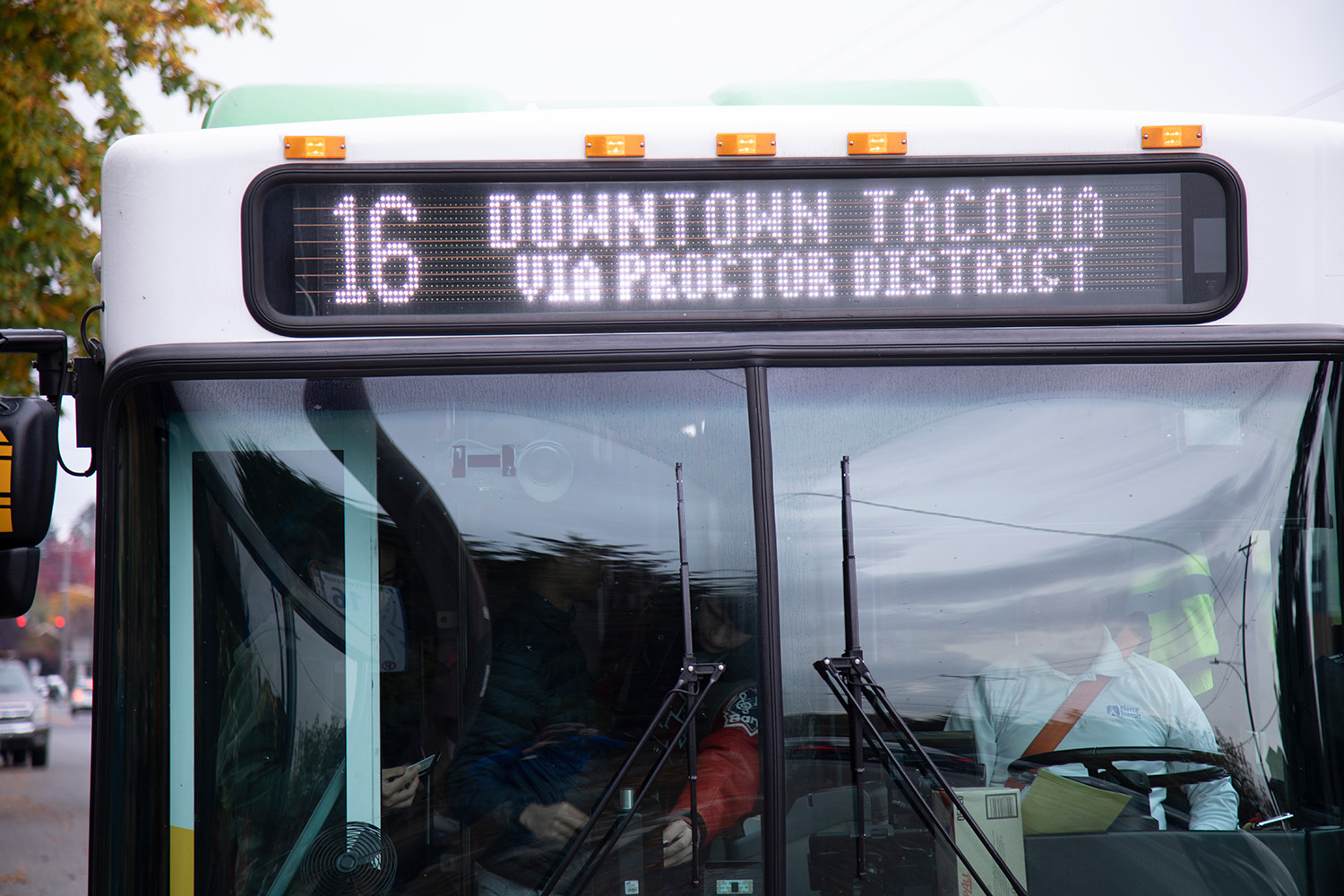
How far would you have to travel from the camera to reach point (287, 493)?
2367mm

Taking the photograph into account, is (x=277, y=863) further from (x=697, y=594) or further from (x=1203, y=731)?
(x=1203, y=731)

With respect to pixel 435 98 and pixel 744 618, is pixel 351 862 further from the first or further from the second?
pixel 435 98

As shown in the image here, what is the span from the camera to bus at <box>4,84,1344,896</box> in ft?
7.39

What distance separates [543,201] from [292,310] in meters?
0.58

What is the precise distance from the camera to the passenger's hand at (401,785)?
2273mm

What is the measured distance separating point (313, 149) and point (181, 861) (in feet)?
4.88

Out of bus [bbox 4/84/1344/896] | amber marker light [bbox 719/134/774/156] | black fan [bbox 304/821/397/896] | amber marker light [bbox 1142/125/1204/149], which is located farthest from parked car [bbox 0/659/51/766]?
amber marker light [bbox 1142/125/1204/149]

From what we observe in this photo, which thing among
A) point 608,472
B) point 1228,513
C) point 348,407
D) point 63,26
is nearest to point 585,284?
point 608,472

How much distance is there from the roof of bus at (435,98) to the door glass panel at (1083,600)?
2.93 ft

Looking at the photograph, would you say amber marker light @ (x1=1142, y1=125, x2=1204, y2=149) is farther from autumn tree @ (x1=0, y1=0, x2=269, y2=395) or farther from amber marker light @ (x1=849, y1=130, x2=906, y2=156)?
autumn tree @ (x1=0, y1=0, x2=269, y2=395)

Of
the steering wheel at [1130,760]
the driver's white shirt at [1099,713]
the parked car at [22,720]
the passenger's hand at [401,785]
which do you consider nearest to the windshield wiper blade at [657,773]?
the passenger's hand at [401,785]

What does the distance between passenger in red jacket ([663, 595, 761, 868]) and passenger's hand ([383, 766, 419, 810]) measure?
0.52 metres

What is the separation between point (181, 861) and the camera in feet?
7.38

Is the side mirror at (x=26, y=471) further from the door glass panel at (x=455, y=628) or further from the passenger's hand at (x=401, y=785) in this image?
the passenger's hand at (x=401, y=785)
